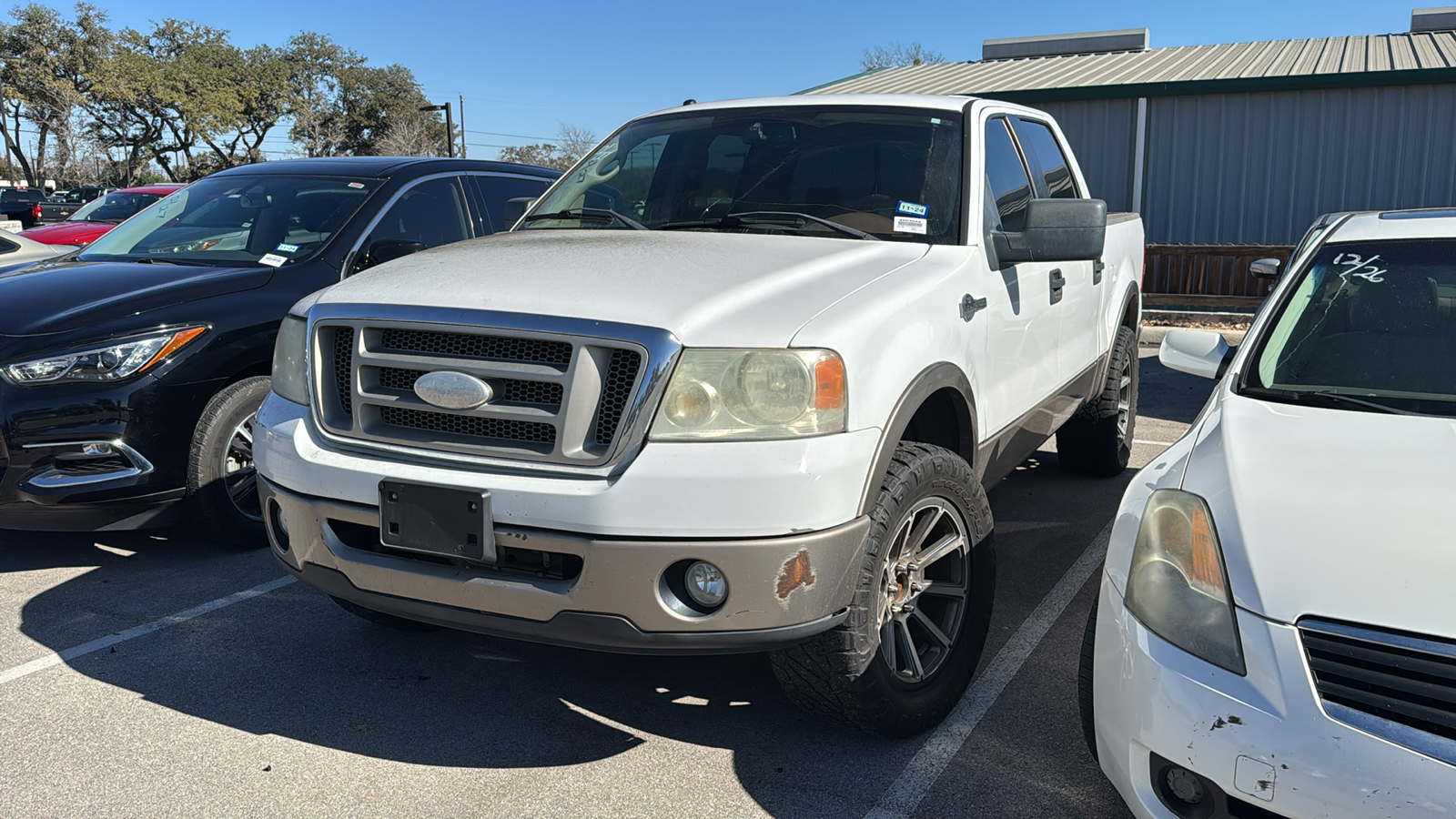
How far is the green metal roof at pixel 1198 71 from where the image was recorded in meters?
14.4

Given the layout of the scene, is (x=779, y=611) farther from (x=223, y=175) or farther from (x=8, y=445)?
(x=223, y=175)

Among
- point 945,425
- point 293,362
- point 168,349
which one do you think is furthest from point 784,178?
point 168,349

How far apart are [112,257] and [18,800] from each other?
11.3 feet

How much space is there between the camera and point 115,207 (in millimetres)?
13812

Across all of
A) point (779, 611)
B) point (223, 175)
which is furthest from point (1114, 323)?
point (223, 175)

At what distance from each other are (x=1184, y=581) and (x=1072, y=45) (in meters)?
19.6

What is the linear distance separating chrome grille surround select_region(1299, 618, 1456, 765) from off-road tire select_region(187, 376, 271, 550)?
13.3 ft

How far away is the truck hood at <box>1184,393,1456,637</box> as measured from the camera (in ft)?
6.73

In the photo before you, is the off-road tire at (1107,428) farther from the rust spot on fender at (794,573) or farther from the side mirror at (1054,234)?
the rust spot on fender at (794,573)

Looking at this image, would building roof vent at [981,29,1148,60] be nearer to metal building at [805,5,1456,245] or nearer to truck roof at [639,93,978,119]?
metal building at [805,5,1456,245]

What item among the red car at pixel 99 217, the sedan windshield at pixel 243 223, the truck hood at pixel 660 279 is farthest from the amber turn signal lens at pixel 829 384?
the red car at pixel 99 217

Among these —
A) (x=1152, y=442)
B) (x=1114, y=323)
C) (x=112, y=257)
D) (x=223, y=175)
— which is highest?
(x=223, y=175)

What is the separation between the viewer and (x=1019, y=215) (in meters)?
3.93

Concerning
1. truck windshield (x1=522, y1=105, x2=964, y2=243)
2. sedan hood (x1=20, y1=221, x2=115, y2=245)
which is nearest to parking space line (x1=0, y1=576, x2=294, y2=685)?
truck windshield (x1=522, y1=105, x2=964, y2=243)
